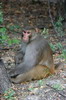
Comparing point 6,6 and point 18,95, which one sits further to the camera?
point 6,6

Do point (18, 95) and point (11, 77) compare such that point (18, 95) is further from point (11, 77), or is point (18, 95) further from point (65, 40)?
point (65, 40)

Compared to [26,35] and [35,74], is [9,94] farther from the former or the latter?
[26,35]

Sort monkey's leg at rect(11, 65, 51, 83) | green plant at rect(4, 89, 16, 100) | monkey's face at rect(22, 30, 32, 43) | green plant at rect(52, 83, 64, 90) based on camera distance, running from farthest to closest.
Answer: monkey's face at rect(22, 30, 32, 43)
monkey's leg at rect(11, 65, 51, 83)
green plant at rect(52, 83, 64, 90)
green plant at rect(4, 89, 16, 100)

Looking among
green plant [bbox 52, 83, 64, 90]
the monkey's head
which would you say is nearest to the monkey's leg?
the monkey's head

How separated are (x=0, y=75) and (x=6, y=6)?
24.0 feet

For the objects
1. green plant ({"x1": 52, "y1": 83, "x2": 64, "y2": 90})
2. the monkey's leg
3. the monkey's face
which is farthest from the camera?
the monkey's face

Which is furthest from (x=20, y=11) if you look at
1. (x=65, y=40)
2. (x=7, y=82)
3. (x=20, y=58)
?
(x=7, y=82)

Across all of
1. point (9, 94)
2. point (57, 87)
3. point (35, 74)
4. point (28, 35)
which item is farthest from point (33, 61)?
point (9, 94)

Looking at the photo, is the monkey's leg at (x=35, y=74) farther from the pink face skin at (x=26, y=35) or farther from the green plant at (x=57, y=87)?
the green plant at (x=57, y=87)

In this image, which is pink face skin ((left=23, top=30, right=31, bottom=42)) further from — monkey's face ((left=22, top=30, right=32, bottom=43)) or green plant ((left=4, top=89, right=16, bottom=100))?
green plant ((left=4, top=89, right=16, bottom=100))

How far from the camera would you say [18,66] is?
226 inches

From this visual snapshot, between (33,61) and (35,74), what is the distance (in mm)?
253

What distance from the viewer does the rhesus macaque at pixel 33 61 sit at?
18.6ft

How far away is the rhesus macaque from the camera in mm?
5668
